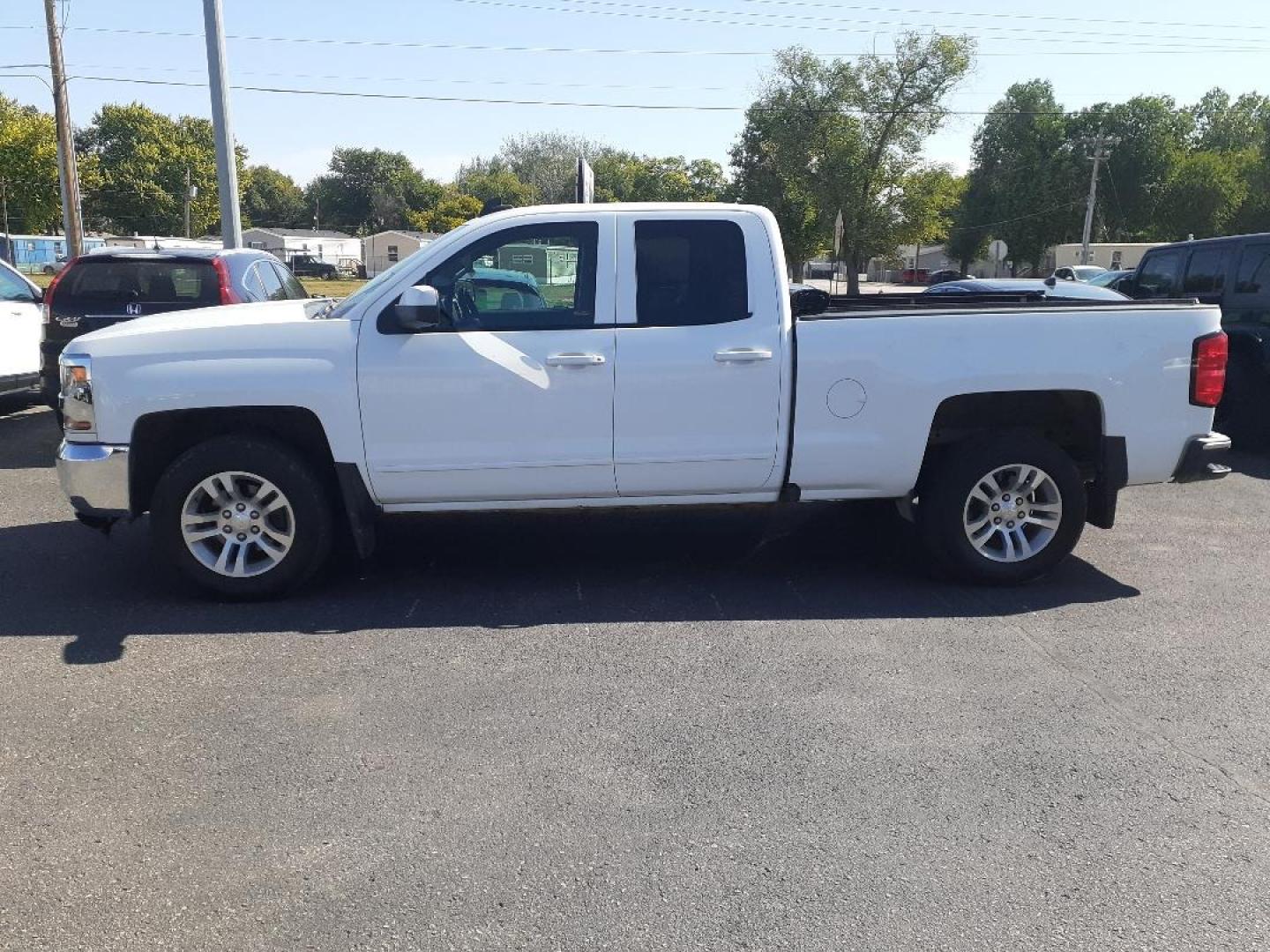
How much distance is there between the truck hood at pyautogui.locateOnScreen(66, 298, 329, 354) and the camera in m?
5.32

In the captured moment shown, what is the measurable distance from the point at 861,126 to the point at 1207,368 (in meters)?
43.7

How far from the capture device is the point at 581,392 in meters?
5.38

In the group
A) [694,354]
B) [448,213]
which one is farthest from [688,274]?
[448,213]

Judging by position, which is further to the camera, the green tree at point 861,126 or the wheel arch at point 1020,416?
the green tree at point 861,126

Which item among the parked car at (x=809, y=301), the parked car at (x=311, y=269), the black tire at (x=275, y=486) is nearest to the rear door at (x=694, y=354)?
the parked car at (x=809, y=301)

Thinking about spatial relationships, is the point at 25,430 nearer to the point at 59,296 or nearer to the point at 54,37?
the point at 59,296

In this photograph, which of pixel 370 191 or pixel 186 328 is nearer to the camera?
pixel 186 328

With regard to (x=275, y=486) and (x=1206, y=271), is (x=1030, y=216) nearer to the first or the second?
(x=1206, y=271)

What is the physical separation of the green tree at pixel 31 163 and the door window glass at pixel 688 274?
214ft

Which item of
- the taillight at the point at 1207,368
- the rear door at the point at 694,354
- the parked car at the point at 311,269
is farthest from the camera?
the parked car at the point at 311,269

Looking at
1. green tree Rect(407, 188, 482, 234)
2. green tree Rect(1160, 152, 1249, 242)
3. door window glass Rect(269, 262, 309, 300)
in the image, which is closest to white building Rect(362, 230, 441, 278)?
green tree Rect(407, 188, 482, 234)

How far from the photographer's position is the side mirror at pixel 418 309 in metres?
5.17

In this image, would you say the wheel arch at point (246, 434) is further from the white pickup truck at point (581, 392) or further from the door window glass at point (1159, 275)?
the door window glass at point (1159, 275)

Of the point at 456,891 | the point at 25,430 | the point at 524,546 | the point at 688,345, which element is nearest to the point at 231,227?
the point at 25,430
